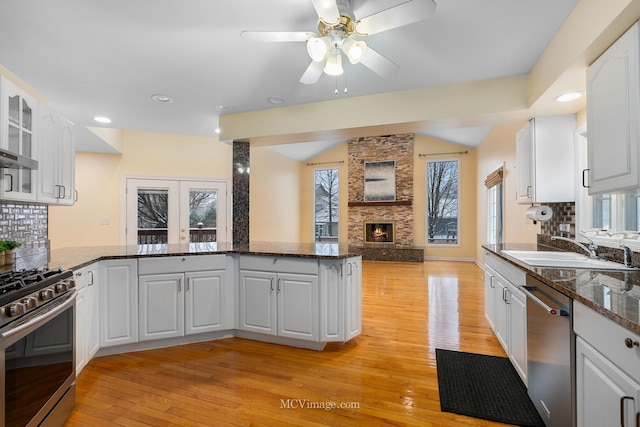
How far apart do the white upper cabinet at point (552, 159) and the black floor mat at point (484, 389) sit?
1489mm

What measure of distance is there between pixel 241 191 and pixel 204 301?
151 cm

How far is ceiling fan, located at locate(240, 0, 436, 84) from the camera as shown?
5.11 feet

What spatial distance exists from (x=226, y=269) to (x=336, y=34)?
7.23ft

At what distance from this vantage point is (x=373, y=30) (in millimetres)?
1766

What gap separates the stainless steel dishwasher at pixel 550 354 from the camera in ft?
4.57

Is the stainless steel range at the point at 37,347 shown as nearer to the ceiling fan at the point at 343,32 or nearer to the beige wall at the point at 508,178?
the ceiling fan at the point at 343,32

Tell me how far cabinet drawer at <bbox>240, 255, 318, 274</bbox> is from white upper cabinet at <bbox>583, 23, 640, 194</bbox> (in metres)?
1.99

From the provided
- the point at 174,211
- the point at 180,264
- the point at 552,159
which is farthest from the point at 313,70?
the point at 174,211

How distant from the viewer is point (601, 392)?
1.14 meters

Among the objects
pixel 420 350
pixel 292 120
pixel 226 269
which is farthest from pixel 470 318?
pixel 292 120

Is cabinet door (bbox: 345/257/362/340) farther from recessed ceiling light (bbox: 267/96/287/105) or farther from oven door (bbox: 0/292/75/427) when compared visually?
oven door (bbox: 0/292/75/427)

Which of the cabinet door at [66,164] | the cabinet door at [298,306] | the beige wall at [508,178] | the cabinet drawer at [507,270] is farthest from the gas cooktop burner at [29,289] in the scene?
the beige wall at [508,178]

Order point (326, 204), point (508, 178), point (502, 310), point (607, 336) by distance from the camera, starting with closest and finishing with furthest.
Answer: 1. point (607, 336)
2. point (502, 310)
3. point (508, 178)
4. point (326, 204)

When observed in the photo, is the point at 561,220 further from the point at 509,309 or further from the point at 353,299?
the point at 353,299
